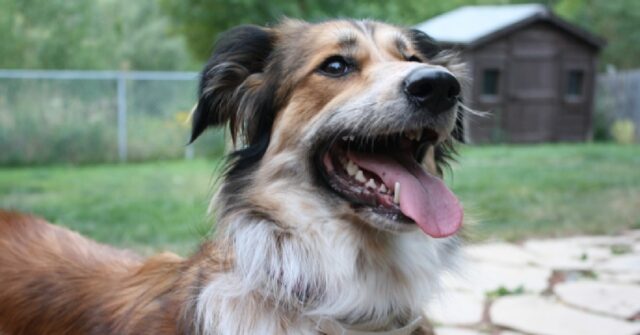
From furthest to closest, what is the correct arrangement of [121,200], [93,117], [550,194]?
[93,117]
[550,194]
[121,200]

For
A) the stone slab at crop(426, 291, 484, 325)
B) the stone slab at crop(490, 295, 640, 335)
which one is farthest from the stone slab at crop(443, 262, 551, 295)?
the stone slab at crop(490, 295, 640, 335)

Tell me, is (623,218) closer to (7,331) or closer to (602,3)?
(7,331)

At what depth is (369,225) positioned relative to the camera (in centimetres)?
235

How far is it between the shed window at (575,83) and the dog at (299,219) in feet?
62.6

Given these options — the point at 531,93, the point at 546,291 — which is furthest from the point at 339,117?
the point at 531,93

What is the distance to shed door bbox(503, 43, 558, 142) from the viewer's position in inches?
748

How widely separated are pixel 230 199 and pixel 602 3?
113 feet

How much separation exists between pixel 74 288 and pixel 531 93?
1838 centimetres

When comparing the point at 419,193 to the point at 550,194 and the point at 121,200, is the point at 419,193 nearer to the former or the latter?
the point at 121,200

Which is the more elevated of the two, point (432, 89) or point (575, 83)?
point (432, 89)

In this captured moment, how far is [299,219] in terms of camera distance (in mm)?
2359

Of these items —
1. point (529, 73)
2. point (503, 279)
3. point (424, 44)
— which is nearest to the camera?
point (424, 44)

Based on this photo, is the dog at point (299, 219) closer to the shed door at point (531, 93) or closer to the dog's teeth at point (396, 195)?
the dog's teeth at point (396, 195)

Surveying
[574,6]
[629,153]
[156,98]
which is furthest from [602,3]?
[156,98]
